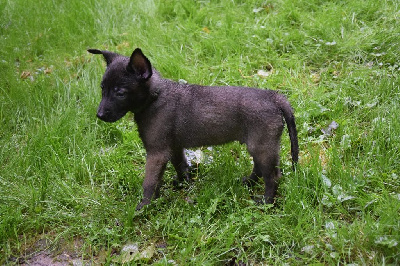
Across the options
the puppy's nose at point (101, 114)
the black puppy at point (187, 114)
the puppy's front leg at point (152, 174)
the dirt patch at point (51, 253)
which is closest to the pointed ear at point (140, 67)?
the black puppy at point (187, 114)

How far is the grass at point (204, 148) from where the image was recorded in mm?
3111

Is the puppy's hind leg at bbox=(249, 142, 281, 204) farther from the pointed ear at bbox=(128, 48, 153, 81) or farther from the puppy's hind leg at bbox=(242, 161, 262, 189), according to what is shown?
the pointed ear at bbox=(128, 48, 153, 81)

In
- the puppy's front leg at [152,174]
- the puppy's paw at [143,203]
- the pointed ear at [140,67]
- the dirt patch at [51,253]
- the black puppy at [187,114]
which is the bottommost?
the dirt patch at [51,253]

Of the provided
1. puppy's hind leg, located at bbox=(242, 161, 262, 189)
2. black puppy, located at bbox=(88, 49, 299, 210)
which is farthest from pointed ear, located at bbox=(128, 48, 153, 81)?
puppy's hind leg, located at bbox=(242, 161, 262, 189)

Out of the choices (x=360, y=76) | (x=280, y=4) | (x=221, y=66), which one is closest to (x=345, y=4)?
(x=280, y=4)

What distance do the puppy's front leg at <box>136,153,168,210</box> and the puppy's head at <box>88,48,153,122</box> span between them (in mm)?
505

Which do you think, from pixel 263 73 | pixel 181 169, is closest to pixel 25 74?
pixel 181 169

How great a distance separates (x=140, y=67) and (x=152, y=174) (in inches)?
37.8

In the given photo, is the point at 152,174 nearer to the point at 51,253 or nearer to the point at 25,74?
the point at 51,253

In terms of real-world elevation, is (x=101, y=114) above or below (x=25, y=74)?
above

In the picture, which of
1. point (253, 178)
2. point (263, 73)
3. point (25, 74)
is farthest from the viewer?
point (25, 74)

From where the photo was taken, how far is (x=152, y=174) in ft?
11.7

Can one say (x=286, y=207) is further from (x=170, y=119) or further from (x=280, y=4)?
(x=280, y=4)

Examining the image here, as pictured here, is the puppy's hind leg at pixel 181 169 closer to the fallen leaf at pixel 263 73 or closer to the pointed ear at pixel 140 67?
the pointed ear at pixel 140 67
